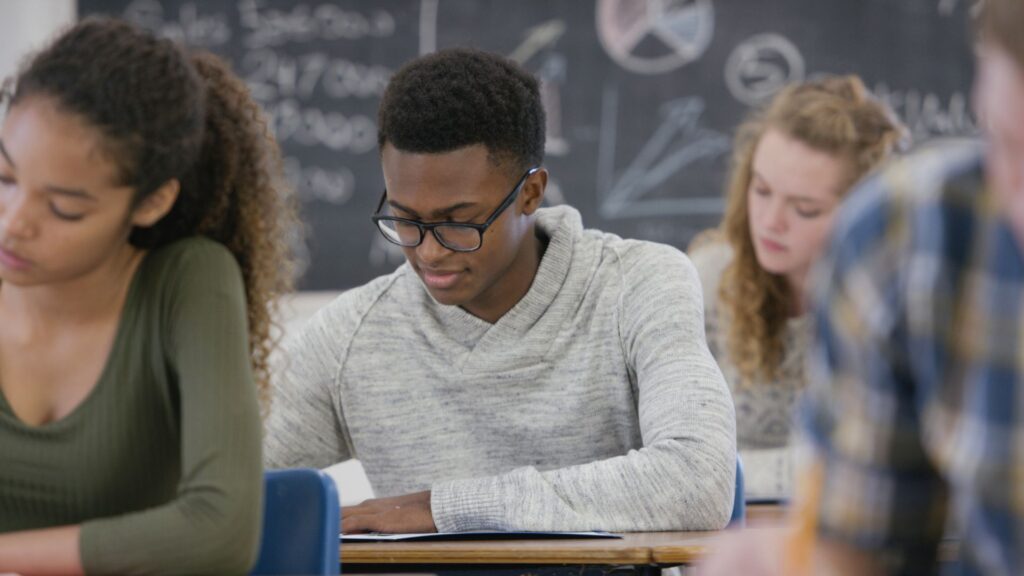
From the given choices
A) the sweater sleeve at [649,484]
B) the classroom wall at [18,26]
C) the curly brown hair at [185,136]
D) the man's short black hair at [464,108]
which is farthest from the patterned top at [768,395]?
the classroom wall at [18,26]

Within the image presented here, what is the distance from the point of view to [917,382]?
35.9 inches

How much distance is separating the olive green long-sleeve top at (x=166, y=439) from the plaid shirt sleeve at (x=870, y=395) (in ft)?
2.22

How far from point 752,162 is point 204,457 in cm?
200

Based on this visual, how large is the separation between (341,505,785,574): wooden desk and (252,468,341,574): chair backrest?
3.8 inches

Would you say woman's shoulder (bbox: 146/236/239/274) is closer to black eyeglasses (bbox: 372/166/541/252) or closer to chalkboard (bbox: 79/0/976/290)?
black eyeglasses (bbox: 372/166/541/252)

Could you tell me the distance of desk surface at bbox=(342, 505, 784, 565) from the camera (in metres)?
1.68

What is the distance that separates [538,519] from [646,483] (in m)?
0.16

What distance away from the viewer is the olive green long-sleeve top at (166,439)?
138 centimetres

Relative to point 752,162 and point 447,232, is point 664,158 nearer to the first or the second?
point 752,162

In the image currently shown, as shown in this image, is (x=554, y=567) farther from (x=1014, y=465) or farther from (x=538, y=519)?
(x=1014, y=465)

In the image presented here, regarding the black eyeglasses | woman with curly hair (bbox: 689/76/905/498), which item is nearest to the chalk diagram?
woman with curly hair (bbox: 689/76/905/498)

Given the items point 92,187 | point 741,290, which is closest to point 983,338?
point 92,187

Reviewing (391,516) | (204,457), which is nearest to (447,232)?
(391,516)

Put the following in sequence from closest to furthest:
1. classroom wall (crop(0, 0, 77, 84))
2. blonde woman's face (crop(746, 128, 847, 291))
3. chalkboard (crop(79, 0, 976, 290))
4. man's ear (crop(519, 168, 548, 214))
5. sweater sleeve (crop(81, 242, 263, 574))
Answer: sweater sleeve (crop(81, 242, 263, 574)) → man's ear (crop(519, 168, 548, 214)) → blonde woman's face (crop(746, 128, 847, 291)) → chalkboard (crop(79, 0, 976, 290)) → classroom wall (crop(0, 0, 77, 84))
